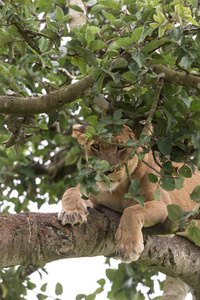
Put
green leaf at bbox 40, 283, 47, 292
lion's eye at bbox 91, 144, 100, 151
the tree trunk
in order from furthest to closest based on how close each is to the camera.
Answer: the tree trunk < green leaf at bbox 40, 283, 47, 292 < lion's eye at bbox 91, 144, 100, 151

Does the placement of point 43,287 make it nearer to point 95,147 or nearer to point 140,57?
point 95,147

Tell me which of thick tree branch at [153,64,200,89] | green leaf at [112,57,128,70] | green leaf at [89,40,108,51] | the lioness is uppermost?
green leaf at [89,40,108,51]

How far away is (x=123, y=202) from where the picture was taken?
3861 millimetres

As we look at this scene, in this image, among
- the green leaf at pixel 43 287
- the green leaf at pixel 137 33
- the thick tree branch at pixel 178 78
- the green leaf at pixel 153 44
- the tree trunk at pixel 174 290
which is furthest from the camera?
the tree trunk at pixel 174 290

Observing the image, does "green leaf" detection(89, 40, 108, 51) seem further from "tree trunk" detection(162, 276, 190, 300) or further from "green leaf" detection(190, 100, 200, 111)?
"tree trunk" detection(162, 276, 190, 300)

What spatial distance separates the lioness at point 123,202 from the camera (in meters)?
3.18

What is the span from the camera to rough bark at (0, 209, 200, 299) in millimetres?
2830

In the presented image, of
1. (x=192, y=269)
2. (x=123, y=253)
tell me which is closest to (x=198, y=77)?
(x=123, y=253)

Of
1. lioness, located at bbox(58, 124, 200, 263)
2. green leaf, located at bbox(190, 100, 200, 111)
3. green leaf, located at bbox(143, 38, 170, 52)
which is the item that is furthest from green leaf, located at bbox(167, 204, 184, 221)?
green leaf, located at bbox(143, 38, 170, 52)

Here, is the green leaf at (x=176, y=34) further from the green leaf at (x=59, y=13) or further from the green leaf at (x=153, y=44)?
the green leaf at (x=59, y=13)

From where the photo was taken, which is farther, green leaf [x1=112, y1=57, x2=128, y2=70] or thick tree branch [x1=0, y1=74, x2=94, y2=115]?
thick tree branch [x1=0, y1=74, x2=94, y2=115]

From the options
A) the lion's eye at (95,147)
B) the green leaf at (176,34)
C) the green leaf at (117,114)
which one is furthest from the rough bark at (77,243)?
the green leaf at (176,34)

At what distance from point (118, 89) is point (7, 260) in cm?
119

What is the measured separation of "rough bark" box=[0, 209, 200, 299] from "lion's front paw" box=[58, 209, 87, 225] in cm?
3
